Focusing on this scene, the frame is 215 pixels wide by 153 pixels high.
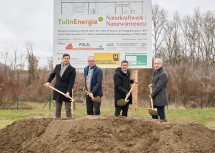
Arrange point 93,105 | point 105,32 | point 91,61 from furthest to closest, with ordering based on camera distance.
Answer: point 105,32 → point 93,105 → point 91,61

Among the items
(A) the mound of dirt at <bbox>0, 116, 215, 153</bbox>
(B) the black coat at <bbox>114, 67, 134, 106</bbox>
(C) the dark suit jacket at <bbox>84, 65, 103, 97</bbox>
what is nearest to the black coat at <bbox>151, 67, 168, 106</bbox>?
(B) the black coat at <bbox>114, 67, 134, 106</bbox>

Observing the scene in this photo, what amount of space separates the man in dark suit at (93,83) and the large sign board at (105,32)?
4.58 meters

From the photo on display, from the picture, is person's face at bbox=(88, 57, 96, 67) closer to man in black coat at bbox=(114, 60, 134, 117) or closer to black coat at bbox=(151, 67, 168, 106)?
man in black coat at bbox=(114, 60, 134, 117)

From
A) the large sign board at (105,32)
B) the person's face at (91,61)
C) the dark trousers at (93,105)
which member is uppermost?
the large sign board at (105,32)

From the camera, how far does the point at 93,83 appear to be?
8.80 m

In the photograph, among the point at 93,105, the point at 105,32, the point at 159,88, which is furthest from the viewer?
the point at 105,32

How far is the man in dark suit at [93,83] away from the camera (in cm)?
858

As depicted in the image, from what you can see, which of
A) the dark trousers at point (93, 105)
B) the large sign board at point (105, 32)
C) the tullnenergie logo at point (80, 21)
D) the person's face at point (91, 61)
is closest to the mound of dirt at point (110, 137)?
the dark trousers at point (93, 105)

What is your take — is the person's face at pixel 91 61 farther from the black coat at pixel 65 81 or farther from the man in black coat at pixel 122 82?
the man in black coat at pixel 122 82

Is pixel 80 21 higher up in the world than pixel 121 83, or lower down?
higher up

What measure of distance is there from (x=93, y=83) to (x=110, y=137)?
2.67 metres

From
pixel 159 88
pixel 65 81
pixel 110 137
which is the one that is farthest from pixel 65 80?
pixel 110 137

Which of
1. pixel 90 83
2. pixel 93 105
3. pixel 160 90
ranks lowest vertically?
pixel 93 105

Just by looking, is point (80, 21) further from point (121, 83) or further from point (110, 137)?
point (110, 137)
